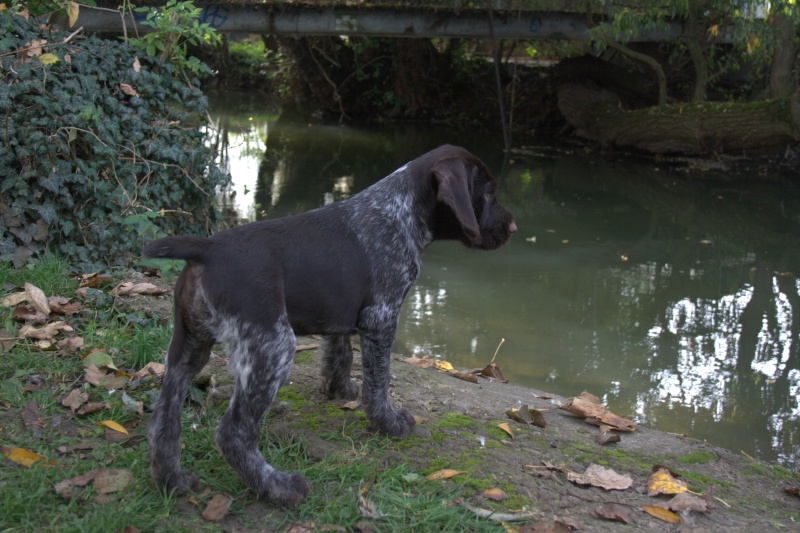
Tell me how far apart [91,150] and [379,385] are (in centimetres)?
388

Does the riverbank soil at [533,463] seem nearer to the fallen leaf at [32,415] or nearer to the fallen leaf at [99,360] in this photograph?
the fallen leaf at [99,360]

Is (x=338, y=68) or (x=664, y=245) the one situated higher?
(x=338, y=68)

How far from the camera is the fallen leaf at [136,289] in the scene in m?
6.07

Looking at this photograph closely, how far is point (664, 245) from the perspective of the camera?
11.4m

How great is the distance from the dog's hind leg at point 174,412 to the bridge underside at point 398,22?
12.8 meters

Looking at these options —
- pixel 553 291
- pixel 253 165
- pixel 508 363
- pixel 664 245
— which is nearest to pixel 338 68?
pixel 253 165

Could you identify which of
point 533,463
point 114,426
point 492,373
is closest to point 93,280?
point 114,426

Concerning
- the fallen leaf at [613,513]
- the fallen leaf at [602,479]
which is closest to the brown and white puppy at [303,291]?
the fallen leaf at [602,479]

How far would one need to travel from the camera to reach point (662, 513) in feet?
13.2

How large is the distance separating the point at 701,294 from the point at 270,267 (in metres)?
6.95

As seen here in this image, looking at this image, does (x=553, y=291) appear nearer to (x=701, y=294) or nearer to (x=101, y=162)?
(x=701, y=294)

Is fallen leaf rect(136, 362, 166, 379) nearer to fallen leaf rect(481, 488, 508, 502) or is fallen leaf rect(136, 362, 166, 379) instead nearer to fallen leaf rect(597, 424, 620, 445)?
fallen leaf rect(481, 488, 508, 502)

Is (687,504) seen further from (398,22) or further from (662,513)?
(398,22)

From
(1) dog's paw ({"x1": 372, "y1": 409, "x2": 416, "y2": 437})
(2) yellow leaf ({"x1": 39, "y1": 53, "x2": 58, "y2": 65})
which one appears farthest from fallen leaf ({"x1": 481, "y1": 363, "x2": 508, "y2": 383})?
(2) yellow leaf ({"x1": 39, "y1": 53, "x2": 58, "y2": 65})
